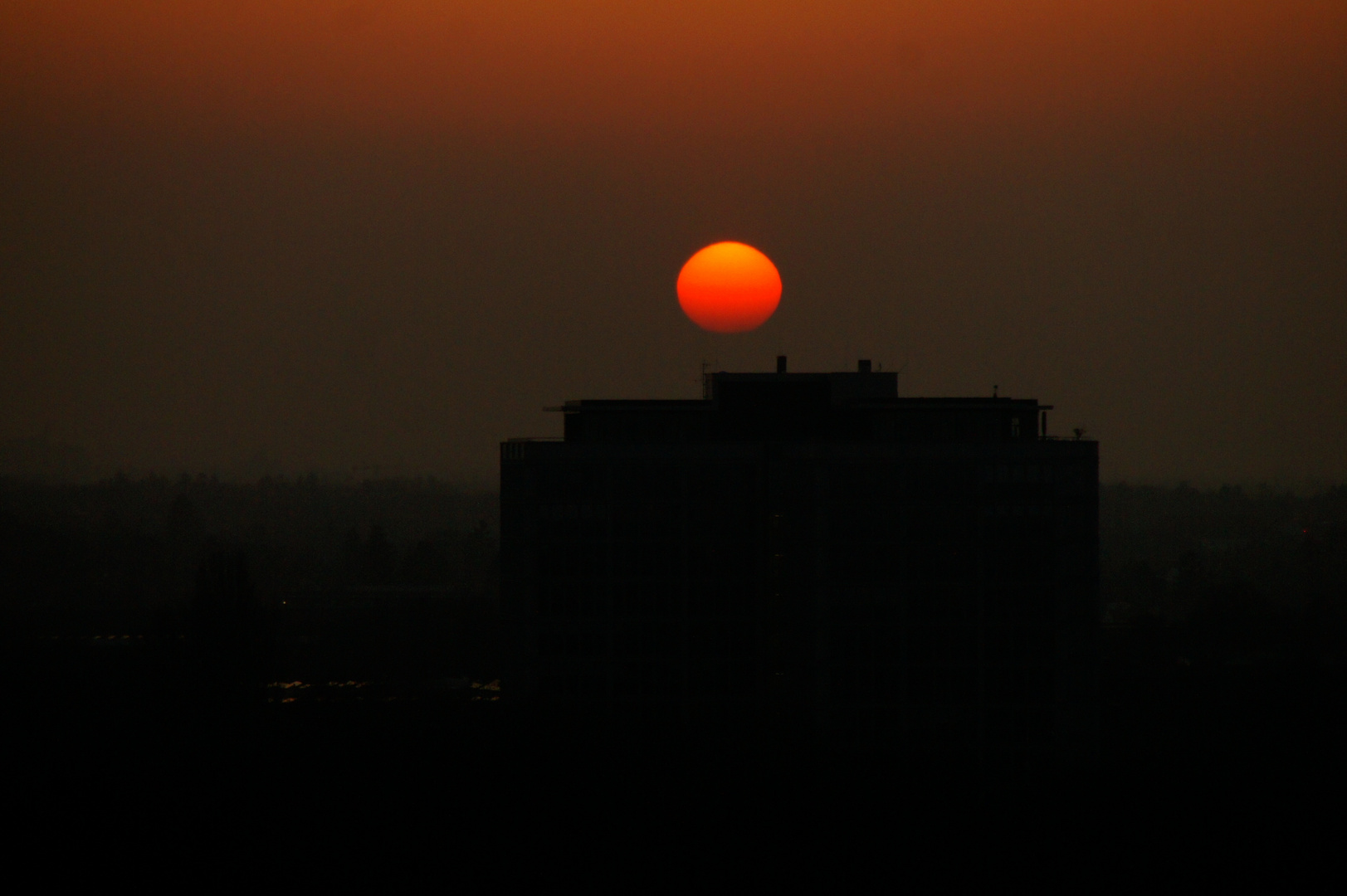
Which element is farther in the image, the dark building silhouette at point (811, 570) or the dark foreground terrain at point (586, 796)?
the dark building silhouette at point (811, 570)

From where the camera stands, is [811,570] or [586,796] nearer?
[586,796]

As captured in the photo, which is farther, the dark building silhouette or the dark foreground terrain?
the dark building silhouette

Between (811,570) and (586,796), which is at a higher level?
(811,570)

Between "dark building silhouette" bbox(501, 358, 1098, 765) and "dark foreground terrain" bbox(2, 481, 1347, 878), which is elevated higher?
"dark building silhouette" bbox(501, 358, 1098, 765)

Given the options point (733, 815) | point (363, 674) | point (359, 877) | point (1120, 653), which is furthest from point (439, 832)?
point (1120, 653)

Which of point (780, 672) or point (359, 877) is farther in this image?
point (780, 672)

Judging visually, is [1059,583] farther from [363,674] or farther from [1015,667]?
[363,674]

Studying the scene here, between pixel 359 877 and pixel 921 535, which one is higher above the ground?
pixel 921 535

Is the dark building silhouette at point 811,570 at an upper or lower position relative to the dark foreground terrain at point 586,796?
upper
